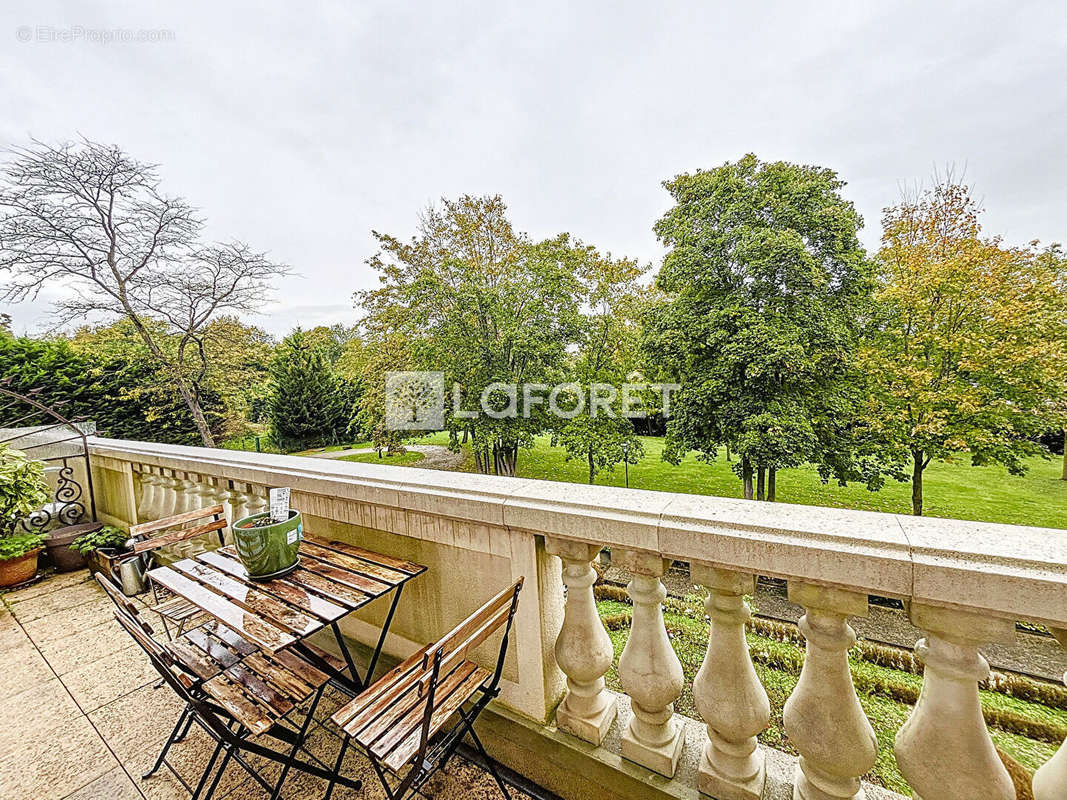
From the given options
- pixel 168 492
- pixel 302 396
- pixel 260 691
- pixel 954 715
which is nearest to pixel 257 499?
pixel 260 691

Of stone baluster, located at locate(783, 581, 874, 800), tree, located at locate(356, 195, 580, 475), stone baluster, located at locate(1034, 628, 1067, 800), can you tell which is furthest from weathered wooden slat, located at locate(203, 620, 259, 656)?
tree, located at locate(356, 195, 580, 475)

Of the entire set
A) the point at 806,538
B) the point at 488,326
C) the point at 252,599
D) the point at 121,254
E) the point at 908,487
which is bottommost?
the point at 908,487

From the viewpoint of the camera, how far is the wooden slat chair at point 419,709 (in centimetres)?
125

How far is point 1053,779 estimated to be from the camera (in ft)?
2.93

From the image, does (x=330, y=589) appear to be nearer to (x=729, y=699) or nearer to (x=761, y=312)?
(x=729, y=699)

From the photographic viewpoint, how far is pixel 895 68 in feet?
26.5

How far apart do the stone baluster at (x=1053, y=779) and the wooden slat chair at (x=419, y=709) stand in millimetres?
1327

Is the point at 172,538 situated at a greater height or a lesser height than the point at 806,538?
lesser

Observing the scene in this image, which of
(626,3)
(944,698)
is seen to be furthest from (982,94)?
(944,698)

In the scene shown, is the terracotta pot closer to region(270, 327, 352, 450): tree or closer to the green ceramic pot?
the green ceramic pot

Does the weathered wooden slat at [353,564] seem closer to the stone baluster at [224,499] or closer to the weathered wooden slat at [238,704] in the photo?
the weathered wooden slat at [238,704]

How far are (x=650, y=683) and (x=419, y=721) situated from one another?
83 centimetres

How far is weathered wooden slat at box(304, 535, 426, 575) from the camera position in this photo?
1889 mm

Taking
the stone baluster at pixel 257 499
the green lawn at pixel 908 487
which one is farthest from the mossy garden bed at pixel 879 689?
the green lawn at pixel 908 487
